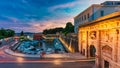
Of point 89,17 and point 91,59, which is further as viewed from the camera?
point 89,17

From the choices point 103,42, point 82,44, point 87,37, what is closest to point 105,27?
point 103,42

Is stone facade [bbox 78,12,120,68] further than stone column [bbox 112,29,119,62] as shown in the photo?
No

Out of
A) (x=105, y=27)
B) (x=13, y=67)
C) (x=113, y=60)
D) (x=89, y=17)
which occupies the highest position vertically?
(x=89, y=17)

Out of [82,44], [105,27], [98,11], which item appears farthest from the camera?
[98,11]

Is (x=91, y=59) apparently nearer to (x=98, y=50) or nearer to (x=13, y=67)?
(x=98, y=50)

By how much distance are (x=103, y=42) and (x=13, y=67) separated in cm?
1575

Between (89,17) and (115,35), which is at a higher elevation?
(89,17)

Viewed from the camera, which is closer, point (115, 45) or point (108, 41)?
point (115, 45)

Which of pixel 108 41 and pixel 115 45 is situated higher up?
pixel 108 41

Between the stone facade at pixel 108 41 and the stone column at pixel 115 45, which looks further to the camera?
the stone column at pixel 115 45

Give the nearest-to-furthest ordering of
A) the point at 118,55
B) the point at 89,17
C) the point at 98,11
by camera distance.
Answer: the point at 118,55, the point at 98,11, the point at 89,17

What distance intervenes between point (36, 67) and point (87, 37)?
13455mm

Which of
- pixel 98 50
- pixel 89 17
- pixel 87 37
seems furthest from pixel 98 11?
pixel 98 50

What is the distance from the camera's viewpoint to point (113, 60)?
2447 cm
